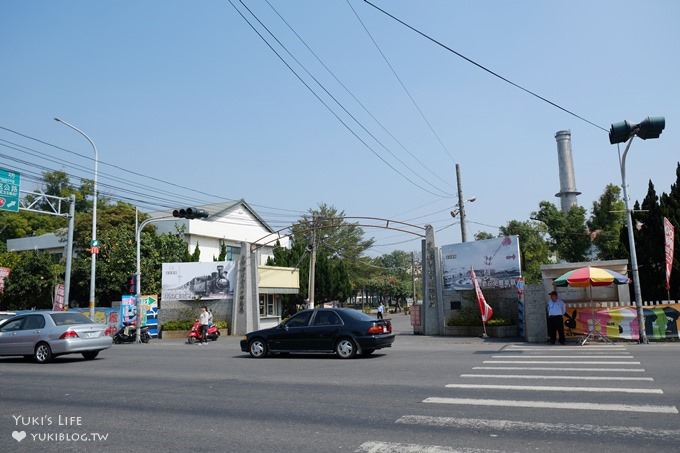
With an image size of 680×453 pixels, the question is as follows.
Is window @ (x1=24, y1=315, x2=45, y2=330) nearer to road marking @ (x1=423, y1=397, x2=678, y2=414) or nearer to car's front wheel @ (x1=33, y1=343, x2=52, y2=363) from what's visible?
car's front wheel @ (x1=33, y1=343, x2=52, y2=363)

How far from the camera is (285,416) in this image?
7.75 metres

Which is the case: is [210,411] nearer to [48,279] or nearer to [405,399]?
[405,399]

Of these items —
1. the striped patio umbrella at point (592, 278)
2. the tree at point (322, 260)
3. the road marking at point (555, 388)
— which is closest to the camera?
the road marking at point (555, 388)

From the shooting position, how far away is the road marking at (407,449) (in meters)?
5.79

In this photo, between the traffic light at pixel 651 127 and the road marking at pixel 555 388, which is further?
the traffic light at pixel 651 127

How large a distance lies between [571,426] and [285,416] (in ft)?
12.0

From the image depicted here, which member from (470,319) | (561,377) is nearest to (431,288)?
(470,319)

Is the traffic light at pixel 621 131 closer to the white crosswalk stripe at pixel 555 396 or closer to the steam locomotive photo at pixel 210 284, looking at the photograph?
the white crosswalk stripe at pixel 555 396

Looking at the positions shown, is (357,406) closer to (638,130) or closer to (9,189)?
(638,130)

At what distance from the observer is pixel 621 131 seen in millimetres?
15977

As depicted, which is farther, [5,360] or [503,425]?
[5,360]

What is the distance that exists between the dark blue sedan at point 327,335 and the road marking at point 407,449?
8.93 m

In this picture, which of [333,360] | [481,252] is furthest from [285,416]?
[481,252]

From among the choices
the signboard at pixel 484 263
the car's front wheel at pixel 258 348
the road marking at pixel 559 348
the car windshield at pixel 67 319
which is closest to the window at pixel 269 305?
the signboard at pixel 484 263
